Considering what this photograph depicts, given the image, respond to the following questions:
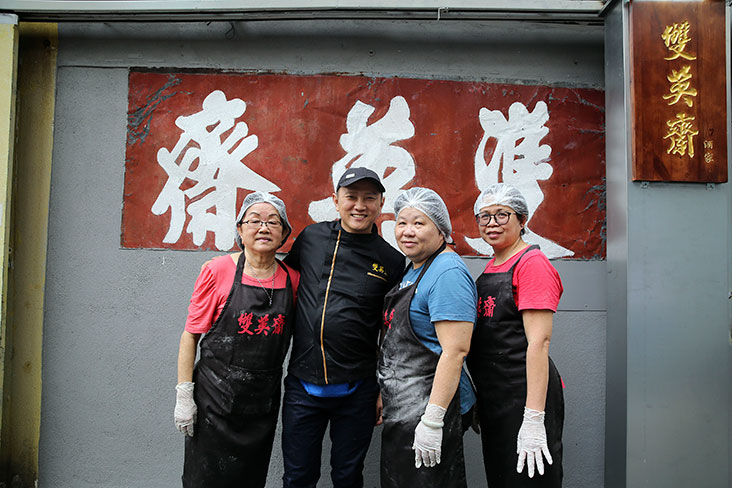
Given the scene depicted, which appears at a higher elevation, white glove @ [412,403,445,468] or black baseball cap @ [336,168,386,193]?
black baseball cap @ [336,168,386,193]

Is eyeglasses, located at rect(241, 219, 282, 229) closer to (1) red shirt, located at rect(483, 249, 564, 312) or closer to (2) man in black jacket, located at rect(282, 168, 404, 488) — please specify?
(2) man in black jacket, located at rect(282, 168, 404, 488)

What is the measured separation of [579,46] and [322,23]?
1.95 metres

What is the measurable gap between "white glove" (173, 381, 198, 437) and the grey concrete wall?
1.02m

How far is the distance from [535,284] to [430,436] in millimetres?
840

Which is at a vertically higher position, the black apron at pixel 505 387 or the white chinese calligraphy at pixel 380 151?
the white chinese calligraphy at pixel 380 151

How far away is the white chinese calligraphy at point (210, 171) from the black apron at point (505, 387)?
1845mm

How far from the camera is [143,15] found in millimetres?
3232

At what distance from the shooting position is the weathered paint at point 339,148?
3277 mm

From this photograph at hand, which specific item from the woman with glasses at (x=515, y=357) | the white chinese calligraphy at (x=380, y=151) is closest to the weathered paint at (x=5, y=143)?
the white chinese calligraphy at (x=380, y=151)

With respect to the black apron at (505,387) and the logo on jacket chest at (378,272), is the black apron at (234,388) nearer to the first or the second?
the logo on jacket chest at (378,272)

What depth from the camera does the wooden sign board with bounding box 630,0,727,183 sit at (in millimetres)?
2799

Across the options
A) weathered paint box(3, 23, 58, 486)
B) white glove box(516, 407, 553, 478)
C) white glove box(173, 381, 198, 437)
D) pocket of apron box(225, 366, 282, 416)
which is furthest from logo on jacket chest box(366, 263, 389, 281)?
weathered paint box(3, 23, 58, 486)

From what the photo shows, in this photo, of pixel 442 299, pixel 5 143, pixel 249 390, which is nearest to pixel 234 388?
pixel 249 390

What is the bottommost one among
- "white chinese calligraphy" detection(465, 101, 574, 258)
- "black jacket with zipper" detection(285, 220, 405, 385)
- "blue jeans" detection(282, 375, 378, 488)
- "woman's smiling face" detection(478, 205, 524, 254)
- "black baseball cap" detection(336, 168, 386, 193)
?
"blue jeans" detection(282, 375, 378, 488)
